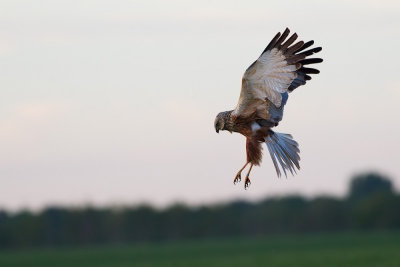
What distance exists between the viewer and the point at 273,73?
8320mm

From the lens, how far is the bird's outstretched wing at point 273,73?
8273mm

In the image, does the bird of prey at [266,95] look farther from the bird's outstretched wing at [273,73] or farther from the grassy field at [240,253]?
the grassy field at [240,253]

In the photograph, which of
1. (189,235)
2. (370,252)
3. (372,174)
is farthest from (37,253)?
(372,174)

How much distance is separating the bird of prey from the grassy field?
99.4 feet

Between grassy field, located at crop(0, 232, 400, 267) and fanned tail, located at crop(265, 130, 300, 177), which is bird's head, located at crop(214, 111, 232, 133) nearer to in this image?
fanned tail, located at crop(265, 130, 300, 177)

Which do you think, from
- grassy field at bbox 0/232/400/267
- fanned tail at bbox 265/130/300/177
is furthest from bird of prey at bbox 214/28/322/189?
grassy field at bbox 0/232/400/267

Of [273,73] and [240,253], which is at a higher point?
[240,253]

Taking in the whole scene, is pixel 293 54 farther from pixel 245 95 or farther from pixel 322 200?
pixel 322 200

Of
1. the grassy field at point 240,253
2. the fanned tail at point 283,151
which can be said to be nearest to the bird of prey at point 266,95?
the fanned tail at point 283,151

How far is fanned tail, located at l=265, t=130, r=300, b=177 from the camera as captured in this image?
866cm

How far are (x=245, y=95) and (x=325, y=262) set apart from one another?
3548 centimetres

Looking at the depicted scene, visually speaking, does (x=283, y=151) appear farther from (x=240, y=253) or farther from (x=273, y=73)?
(x=240, y=253)

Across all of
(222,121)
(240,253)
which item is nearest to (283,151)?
(222,121)

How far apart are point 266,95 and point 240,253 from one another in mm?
47630
